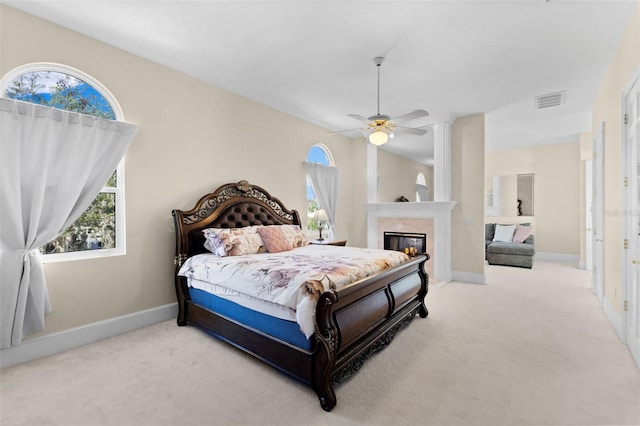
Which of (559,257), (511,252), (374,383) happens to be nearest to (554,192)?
(559,257)

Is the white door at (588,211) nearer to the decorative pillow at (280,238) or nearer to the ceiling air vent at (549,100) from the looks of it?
the ceiling air vent at (549,100)

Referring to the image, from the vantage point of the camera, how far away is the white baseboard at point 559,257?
6.98 metres

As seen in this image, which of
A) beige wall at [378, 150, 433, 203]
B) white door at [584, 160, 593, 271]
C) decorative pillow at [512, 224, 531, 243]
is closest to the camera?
white door at [584, 160, 593, 271]

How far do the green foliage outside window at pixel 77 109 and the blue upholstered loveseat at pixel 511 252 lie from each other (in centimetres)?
690

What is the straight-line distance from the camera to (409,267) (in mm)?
Answer: 3193

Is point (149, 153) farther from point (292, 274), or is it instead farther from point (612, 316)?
point (612, 316)

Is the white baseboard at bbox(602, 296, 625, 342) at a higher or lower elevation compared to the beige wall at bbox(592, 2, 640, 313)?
lower

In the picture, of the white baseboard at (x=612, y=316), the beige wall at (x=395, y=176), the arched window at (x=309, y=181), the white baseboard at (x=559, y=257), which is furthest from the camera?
the beige wall at (x=395, y=176)

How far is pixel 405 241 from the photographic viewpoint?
584cm

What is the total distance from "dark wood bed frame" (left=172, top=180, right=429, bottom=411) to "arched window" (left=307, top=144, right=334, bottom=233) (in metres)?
1.34

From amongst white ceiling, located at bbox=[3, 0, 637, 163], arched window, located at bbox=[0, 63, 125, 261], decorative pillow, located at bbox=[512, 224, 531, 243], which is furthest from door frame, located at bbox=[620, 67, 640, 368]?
arched window, located at bbox=[0, 63, 125, 261]

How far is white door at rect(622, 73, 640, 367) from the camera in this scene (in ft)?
7.93

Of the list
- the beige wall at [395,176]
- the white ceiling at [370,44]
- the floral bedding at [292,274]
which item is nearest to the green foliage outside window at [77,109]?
the white ceiling at [370,44]

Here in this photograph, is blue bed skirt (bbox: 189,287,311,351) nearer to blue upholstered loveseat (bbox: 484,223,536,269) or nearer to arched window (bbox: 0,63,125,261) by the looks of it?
arched window (bbox: 0,63,125,261)
